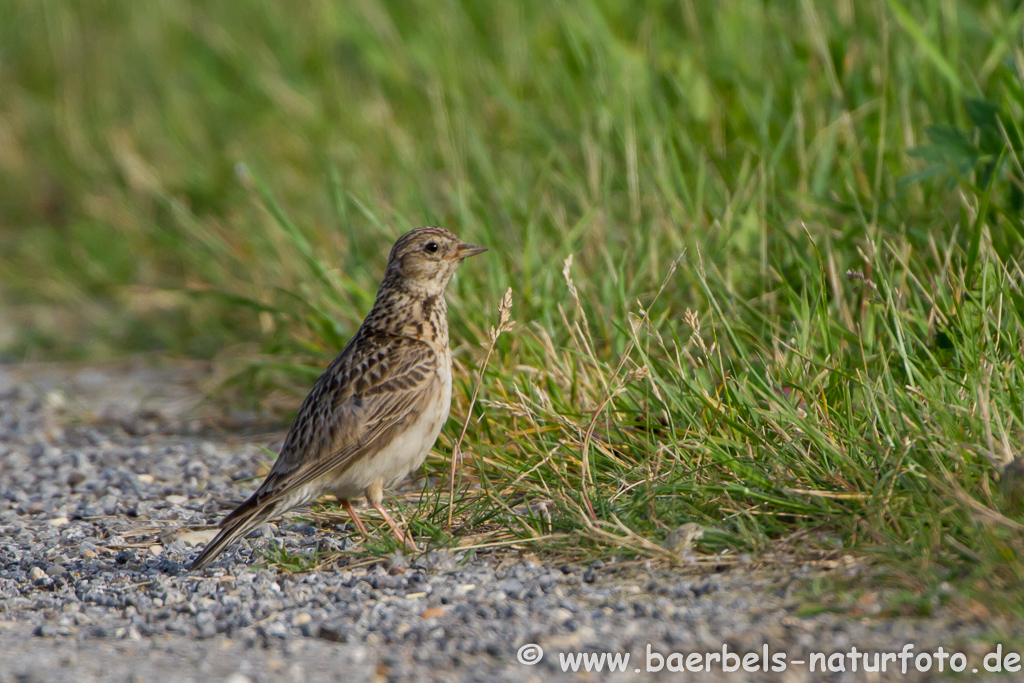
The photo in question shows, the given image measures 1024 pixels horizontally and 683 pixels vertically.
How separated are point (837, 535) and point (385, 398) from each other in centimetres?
166

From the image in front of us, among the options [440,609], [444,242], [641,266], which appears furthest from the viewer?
[641,266]

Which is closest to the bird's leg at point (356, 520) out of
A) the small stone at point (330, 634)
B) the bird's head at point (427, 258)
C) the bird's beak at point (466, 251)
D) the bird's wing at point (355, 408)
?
the bird's wing at point (355, 408)

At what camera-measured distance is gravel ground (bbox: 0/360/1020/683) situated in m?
3.08

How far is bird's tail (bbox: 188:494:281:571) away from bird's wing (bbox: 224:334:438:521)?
0.34 ft

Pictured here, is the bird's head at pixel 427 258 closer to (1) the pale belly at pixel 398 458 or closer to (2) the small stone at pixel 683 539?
(1) the pale belly at pixel 398 458

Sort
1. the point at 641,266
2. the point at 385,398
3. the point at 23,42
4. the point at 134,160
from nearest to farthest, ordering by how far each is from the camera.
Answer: the point at 385,398 → the point at 641,266 → the point at 134,160 → the point at 23,42

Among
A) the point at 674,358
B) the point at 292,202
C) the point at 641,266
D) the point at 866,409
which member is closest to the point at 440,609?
the point at 866,409

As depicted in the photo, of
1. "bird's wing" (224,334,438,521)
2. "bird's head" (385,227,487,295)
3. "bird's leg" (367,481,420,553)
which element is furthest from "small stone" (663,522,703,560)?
"bird's head" (385,227,487,295)

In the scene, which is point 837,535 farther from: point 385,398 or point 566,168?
point 566,168

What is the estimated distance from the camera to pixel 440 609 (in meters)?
3.48

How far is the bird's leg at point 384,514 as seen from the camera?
391 centimetres

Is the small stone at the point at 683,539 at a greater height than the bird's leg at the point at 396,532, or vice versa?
the bird's leg at the point at 396,532

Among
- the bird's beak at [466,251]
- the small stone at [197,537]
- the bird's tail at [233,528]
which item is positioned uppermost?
the bird's beak at [466,251]

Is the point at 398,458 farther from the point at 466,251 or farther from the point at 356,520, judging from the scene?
the point at 466,251
